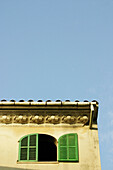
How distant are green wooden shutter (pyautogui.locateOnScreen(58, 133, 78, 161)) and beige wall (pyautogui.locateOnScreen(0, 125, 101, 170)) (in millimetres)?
179

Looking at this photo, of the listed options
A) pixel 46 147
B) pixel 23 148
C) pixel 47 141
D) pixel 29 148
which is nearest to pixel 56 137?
pixel 47 141

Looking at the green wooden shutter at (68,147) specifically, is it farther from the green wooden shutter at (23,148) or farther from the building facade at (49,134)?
the green wooden shutter at (23,148)

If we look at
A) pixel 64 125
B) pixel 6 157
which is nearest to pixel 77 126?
pixel 64 125

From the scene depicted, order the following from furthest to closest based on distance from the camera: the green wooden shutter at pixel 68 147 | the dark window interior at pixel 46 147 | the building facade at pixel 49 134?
the dark window interior at pixel 46 147
the green wooden shutter at pixel 68 147
the building facade at pixel 49 134

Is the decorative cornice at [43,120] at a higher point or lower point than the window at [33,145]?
higher

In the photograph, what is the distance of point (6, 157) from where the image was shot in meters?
20.2

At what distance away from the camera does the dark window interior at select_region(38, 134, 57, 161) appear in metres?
21.3

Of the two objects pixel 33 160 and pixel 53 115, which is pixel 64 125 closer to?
pixel 53 115

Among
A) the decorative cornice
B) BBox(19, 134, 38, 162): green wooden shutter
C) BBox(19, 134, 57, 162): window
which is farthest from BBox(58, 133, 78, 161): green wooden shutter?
BBox(19, 134, 38, 162): green wooden shutter

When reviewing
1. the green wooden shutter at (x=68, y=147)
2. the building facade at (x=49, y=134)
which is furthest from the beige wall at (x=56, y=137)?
the green wooden shutter at (x=68, y=147)

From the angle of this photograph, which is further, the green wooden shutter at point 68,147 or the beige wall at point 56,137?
the green wooden shutter at point 68,147

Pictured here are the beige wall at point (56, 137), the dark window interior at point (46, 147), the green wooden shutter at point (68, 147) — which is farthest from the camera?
the dark window interior at point (46, 147)

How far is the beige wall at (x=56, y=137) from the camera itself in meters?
19.9

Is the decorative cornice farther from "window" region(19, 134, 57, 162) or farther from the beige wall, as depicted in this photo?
"window" region(19, 134, 57, 162)
